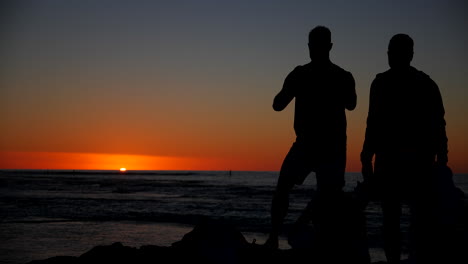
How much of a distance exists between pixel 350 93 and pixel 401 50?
1.94ft

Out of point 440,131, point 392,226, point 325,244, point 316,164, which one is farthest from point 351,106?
point 325,244

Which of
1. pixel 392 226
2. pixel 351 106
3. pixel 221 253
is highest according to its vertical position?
pixel 351 106

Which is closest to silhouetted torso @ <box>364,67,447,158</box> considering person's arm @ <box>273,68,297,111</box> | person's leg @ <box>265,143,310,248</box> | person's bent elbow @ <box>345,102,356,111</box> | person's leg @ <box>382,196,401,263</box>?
person's bent elbow @ <box>345,102,356,111</box>

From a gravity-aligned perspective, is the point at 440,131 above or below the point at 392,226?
above

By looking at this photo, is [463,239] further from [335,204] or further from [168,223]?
[168,223]

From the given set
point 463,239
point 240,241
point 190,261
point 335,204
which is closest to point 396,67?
point 335,204

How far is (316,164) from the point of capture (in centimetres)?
459

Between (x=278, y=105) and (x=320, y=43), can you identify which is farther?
(x=278, y=105)

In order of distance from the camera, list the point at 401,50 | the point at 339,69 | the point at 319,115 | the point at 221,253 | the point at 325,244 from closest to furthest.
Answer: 1. the point at 401,50
2. the point at 319,115
3. the point at 339,69
4. the point at 325,244
5. the point at 221,253

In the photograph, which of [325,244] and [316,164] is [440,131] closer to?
[316,164]

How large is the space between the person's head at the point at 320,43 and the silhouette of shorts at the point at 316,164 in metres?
0.87

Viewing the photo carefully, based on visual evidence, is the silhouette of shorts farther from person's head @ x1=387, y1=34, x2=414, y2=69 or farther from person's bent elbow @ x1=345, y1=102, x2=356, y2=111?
person's head @ x1=387, y1=34, x2=414, y2=69

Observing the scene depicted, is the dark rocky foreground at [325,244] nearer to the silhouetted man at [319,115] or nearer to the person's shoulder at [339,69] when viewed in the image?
the silhouetted man at [319,115]

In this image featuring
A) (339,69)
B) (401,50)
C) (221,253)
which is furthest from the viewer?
(221,253)
